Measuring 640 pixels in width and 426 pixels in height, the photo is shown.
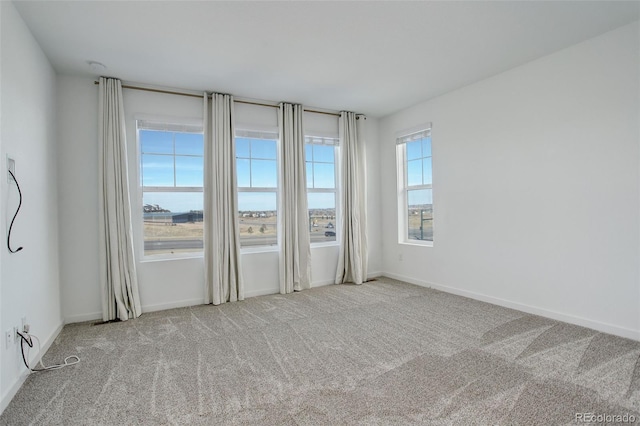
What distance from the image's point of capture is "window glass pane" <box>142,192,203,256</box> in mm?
3951

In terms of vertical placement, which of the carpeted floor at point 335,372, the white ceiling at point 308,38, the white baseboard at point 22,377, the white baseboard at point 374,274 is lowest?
the carpeted floor at point 335,372

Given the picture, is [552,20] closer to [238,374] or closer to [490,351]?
[490,351]

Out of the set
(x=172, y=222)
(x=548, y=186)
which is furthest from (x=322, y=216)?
(x=548, y=186)

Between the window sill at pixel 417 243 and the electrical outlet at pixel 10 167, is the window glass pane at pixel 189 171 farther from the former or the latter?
the window sill at pixel 417 243

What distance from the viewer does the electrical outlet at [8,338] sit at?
206 cm

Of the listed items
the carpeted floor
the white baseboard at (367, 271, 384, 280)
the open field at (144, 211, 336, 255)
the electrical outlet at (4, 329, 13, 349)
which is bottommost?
the carpeted floor

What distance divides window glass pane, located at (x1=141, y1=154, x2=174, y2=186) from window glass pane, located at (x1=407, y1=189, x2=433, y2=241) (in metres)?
3.45

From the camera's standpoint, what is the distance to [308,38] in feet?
9.32

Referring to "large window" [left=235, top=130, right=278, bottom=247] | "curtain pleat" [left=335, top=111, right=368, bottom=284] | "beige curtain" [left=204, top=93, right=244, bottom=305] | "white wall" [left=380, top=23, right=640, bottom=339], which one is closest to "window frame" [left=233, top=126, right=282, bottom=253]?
"large window" [left=235, top=130, right=278, bottom=247]

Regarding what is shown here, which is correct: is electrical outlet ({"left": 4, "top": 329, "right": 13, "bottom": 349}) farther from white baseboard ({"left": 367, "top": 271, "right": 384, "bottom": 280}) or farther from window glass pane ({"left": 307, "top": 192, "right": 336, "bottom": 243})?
white baseboard ({"left": 367, "top": 271, "right": 384, "bottom": 280})

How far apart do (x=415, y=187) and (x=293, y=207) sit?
190 cm

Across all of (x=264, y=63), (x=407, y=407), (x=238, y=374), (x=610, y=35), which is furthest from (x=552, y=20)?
(x=238, y=374)

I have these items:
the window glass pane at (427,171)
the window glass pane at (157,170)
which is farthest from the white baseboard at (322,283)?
the window glass pane at (157,170)

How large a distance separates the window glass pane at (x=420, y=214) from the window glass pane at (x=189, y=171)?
3114 mm
